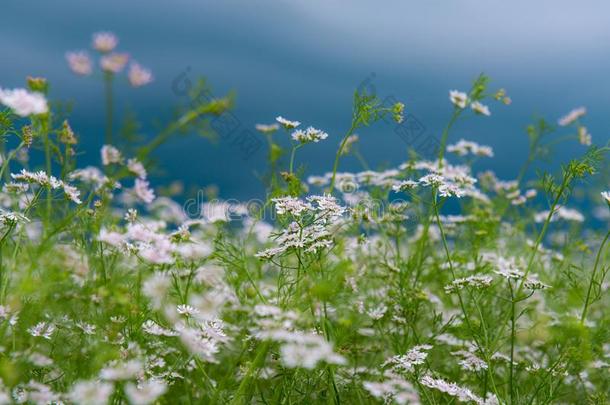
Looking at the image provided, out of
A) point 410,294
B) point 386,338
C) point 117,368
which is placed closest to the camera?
point 117,368

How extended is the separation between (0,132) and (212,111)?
1422 millimetres

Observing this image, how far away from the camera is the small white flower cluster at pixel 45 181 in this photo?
3068 mm

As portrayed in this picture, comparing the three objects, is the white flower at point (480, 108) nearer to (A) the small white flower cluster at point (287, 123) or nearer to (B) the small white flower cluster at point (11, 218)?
(A) the small white flower cluster at point (287, 123)

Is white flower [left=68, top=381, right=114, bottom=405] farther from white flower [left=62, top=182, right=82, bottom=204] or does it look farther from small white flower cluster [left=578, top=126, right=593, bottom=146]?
small white flower cluster [left=578, top=126, right=593, bottom=146]

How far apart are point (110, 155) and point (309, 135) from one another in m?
1.05

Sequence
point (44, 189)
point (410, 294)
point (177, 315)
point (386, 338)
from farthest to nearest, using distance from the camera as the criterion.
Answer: point (386, 338) < point (410, 294) < point (44, 189) < point (177, 315)

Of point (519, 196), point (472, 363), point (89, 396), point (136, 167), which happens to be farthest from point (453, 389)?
point (519, 196)

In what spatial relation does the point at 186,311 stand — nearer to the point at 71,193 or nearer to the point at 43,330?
the point at 43,330

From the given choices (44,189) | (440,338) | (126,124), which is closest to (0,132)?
(44,189)

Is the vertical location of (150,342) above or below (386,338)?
below

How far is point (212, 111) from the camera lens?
2.38m

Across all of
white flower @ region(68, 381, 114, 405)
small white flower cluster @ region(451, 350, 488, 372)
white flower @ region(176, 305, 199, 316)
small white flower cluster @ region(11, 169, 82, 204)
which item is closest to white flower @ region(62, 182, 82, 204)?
small white flower cluster @ region(11, 169, 82, 204)

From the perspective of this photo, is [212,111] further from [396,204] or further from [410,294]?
[396,204]

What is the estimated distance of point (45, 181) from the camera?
10.1 ft
